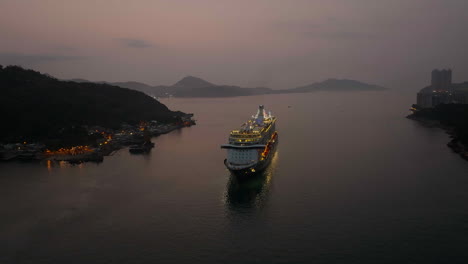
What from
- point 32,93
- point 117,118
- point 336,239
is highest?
point 32,93

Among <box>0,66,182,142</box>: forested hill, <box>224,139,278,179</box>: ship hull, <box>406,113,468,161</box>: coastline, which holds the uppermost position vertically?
<box>0,66,182,142</box>: forested hill

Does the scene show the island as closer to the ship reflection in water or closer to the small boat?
the small boat

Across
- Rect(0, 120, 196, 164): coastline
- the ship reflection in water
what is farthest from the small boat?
the ship reflection in water

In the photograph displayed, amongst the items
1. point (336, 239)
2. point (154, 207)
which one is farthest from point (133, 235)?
point (336, 239)

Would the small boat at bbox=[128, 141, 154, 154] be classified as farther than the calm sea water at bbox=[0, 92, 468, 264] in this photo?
Yes

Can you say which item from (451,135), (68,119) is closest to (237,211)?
(68,119)

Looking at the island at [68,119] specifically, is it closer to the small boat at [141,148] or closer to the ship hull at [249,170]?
the small boat at [141,148]

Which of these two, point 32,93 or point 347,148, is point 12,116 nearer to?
point 32,93
